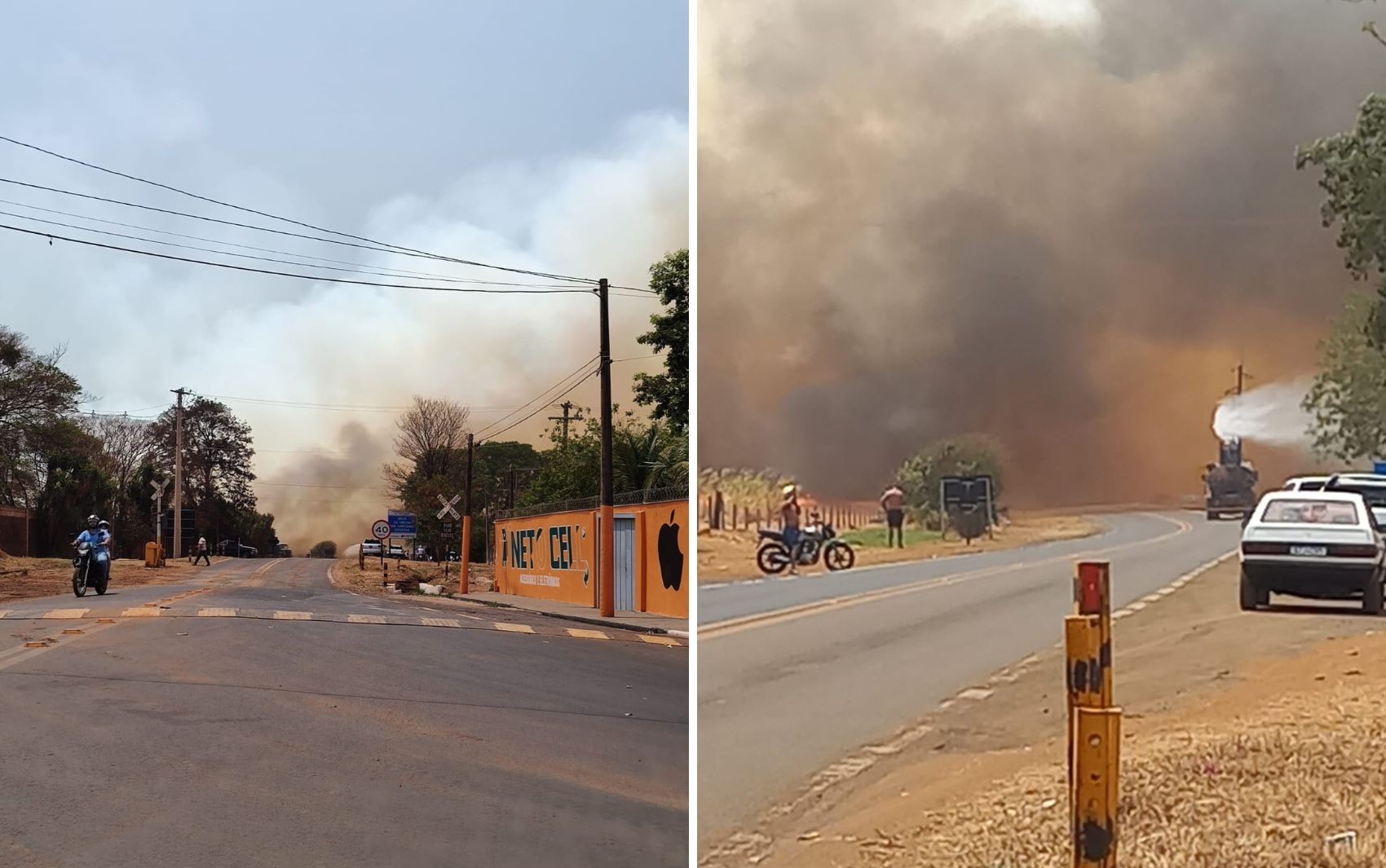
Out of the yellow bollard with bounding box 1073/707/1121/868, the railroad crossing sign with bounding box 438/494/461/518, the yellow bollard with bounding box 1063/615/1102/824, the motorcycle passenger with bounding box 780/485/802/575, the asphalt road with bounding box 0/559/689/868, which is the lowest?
the asphalt road with bounding box 0/559/689/868

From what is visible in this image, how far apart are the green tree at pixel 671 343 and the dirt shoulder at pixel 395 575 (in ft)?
8.72

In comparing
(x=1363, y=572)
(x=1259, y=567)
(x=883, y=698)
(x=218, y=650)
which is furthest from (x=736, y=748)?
(x=218, y=650)

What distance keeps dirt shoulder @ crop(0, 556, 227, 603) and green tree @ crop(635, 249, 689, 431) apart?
3.83 m

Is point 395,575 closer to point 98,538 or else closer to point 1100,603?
point 98,538

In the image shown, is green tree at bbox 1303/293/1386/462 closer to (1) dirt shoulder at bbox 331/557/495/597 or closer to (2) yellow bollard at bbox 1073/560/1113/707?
(2) yellow bollard at bbox 1073/560/1113/707

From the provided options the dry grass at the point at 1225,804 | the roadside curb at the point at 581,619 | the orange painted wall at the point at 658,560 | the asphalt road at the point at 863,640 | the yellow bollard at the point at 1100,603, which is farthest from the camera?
the orange painted wall at the point at 658,560

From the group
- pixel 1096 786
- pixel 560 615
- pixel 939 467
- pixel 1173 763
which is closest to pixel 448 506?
pixel 560 615

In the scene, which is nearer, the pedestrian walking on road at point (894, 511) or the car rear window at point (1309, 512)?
the car rear window at point (1309, 512)

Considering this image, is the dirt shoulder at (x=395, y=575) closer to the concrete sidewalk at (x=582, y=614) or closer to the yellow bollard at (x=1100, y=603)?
the concrete sidewalk at (x=582, y=614)

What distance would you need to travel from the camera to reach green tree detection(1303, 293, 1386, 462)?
10.7 ft

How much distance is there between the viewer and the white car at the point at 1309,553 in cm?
325

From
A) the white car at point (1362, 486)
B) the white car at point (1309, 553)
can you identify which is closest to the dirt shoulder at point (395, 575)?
the white car at point (1309, 553)

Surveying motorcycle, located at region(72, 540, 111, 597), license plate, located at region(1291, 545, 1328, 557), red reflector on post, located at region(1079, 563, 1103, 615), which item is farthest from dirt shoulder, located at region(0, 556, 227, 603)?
license plate, located at region(1291, 545, 1328, 557)

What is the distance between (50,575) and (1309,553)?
480 centimetres
